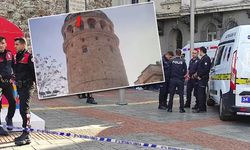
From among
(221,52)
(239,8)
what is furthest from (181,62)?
(239,8)

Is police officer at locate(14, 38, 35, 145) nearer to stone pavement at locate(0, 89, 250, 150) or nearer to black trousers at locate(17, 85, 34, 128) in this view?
black trousers at locate(17, 85, 34, 128)

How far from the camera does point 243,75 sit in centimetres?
1026

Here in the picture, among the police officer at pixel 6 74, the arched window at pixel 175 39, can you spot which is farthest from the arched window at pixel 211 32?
the police officer at pixel 6 74

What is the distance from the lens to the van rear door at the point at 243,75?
10.2 metres

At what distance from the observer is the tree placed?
7797 mm

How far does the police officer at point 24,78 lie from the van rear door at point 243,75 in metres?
4.99

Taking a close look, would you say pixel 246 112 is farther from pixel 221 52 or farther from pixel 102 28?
pixel 102 28

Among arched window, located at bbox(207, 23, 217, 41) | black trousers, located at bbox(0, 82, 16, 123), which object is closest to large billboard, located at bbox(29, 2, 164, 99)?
black trousers, located at bbox(0, 82, 16, 123)

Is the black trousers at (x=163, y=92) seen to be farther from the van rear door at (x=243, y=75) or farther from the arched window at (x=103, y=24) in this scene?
the arched window at (x=103, y=24)

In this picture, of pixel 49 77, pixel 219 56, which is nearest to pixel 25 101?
pixel 49 77

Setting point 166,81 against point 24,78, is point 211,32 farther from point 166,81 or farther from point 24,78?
point 24,78

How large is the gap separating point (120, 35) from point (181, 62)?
16.0 feet

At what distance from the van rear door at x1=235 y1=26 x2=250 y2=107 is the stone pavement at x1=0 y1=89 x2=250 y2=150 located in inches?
25.8

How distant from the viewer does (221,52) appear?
12.4m
